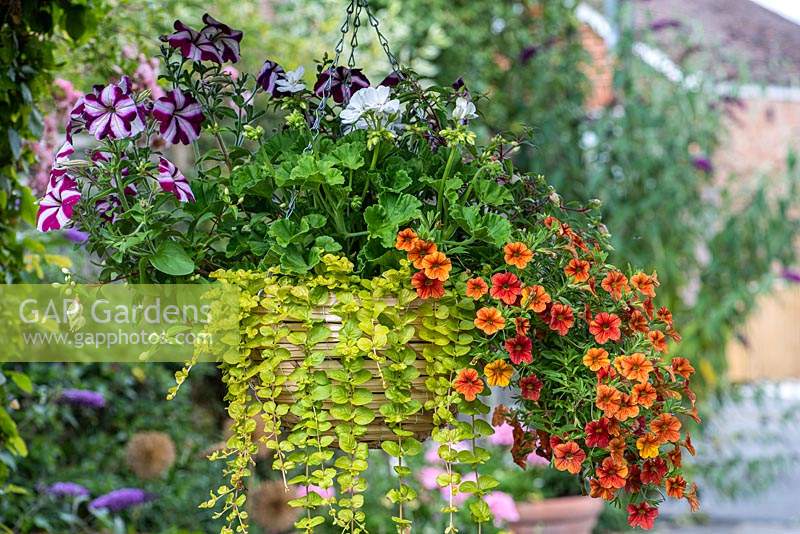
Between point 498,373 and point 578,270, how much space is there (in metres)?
0.16

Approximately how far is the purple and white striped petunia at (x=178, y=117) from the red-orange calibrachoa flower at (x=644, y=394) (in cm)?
66

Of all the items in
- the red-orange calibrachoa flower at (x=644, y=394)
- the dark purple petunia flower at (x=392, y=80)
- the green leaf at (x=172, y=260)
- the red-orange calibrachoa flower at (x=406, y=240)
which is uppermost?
the dark purple petunia flower at (x=392, y=80)

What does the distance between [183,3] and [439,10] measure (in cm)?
145

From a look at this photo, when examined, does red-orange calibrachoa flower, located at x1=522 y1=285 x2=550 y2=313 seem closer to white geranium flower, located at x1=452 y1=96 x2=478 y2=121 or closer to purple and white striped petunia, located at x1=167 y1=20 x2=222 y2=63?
white geranium flower, located at x1=452 y1=96 x2=478 y2=121

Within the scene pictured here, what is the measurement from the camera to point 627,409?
1.08 meters

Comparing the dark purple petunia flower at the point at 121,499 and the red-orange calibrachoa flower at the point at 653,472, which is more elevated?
the dark purple petunia flower at the point at 121,499

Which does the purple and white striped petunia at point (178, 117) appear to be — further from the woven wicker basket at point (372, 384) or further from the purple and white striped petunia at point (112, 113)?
the woven wicker basket at point (372, 384)

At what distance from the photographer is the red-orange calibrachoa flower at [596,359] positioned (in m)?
1.10

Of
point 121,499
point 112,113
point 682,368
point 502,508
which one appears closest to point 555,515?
point 502,508

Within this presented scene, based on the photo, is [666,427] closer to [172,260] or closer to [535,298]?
[535,298]

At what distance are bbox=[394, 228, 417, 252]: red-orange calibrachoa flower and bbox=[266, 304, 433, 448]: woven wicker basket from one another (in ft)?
0.38

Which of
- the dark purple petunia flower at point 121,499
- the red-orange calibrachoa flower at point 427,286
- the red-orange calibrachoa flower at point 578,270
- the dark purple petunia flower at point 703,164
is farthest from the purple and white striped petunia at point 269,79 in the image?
the dark purple petunia flower at point 703,164

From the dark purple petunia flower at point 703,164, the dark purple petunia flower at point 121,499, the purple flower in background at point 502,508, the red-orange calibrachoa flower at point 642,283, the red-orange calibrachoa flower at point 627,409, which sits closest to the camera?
the red-orange calibrachoa flower at point 627,409

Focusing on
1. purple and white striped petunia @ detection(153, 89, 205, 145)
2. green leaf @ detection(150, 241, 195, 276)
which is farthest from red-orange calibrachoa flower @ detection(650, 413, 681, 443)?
purple and white striped petunia @ detection(153, 89, 205, 145)
